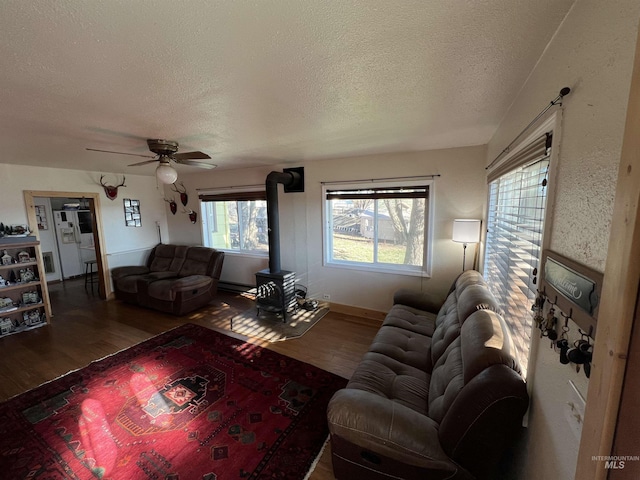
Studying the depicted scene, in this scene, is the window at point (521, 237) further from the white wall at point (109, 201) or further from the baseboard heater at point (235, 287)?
A: the white wall at point (109, 201)

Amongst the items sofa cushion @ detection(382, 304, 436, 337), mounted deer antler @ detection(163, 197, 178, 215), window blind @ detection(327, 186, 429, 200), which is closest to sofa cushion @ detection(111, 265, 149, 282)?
mounted deer antler @ detection(163, 197, 178, 215)

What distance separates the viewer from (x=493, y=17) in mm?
937

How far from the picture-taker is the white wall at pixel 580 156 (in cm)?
65

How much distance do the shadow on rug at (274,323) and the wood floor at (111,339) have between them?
0.36 feet

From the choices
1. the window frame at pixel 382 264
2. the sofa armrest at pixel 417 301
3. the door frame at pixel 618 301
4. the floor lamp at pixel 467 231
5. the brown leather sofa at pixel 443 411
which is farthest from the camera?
the window frame at pixel 382 264

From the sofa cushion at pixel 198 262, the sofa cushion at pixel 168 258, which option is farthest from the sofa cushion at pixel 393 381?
the sofa cushion at pixel 168 258

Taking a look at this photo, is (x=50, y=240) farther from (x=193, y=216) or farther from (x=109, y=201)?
(x=193, y=216)

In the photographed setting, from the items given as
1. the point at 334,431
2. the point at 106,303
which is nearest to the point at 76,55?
the point at 334,431

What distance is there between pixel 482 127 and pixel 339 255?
2.39m

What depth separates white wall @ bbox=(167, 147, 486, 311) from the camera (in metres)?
2.99

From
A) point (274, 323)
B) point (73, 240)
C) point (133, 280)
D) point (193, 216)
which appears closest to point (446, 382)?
point (274, 323)

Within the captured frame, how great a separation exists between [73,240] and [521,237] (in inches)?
327

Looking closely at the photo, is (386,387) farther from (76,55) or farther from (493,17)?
(76,55)

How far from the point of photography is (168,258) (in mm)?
4934
